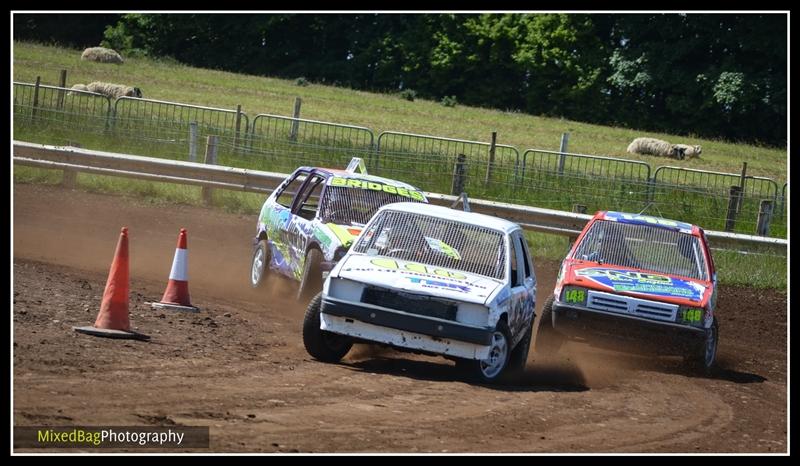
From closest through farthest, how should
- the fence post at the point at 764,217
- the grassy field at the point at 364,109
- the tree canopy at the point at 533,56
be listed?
the fence post at the point at 764,217
the grassy field at the point at 364,109
the tree canopy at the point at 533,56

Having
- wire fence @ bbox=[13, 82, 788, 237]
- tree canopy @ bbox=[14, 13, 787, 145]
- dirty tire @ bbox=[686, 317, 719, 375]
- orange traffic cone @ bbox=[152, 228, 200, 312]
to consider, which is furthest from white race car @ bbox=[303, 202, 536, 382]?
tree canopy @ bbox=[14, 13, 787, 145]

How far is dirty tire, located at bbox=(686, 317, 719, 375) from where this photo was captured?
486 inches

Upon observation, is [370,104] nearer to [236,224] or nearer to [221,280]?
[236,224]

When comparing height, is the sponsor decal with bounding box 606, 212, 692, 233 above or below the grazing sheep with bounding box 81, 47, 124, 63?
below

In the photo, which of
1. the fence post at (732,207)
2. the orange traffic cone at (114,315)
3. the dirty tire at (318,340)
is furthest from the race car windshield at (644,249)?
the fence post at (732,207)

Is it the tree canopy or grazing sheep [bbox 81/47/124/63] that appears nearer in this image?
grazing sheep [bbox 81/47/124/63]

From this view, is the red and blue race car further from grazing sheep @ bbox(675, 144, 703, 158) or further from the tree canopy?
the tree canopy

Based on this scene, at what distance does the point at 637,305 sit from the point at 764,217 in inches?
369

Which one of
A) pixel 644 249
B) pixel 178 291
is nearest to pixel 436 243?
pixel 178 291

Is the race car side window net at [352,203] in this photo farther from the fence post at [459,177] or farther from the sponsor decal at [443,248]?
the fence post at [459,177]

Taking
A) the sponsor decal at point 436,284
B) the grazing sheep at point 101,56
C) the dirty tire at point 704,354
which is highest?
the grazing sheep at point 101,56

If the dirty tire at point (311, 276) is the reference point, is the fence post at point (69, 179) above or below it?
above

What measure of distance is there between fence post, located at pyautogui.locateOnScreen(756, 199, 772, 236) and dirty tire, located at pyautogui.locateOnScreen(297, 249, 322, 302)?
1066cm

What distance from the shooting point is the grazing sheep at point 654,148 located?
39.7 m
